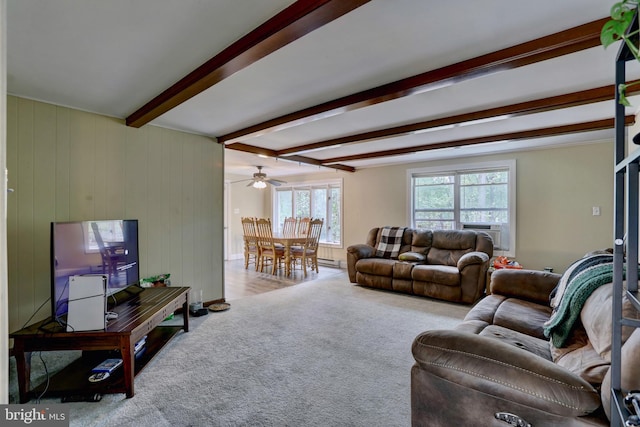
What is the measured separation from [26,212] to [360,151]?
416 centimetres

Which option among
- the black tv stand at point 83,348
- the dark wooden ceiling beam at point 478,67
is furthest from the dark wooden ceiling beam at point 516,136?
the black tv stand at point 83,348

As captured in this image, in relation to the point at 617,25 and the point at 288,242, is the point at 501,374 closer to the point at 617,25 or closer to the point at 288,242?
the point at 617,25

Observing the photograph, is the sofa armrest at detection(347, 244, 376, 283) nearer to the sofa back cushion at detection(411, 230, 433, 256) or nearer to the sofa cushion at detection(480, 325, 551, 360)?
the sofa back cushion at detection(411, 230, 433, 256)

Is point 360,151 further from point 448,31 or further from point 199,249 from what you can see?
point 448,31

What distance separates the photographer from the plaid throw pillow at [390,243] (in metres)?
5.11

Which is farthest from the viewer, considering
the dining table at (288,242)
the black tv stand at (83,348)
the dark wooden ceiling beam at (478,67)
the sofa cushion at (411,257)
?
the dining table at (288,242)

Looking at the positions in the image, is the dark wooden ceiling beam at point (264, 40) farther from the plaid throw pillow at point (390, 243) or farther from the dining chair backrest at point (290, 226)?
the dining chair backrest at point (290, 226)

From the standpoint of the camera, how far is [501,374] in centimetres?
116

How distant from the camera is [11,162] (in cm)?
251

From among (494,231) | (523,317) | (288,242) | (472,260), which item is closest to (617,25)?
(523,317)

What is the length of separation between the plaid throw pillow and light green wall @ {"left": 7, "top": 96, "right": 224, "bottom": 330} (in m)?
2.67

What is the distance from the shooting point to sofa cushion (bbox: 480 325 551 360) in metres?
1.71

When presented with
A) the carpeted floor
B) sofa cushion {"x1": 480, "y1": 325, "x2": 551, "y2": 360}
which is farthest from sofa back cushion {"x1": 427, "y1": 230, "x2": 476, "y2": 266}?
sofa cushion {"x1": 480, "y1": 325, "x2": 551, "y2": 360}

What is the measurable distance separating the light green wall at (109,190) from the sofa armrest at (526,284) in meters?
3.30
